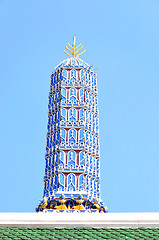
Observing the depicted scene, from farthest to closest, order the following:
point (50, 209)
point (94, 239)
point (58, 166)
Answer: point (58, 166) < point (50, 209) < point (94, 239)

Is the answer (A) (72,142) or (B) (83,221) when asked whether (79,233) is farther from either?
(A) (72,142)

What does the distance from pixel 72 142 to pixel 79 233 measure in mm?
15875

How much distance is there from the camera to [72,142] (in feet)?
79.5

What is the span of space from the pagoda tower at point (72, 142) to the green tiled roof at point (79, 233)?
13.2 m

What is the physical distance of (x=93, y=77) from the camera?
28.3 m

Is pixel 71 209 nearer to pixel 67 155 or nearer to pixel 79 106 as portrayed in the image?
pixel 67 155

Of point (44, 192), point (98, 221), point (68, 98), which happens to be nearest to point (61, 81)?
point (68, 98)

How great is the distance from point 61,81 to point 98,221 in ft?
61.9

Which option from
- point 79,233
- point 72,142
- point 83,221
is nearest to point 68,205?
point 72,142

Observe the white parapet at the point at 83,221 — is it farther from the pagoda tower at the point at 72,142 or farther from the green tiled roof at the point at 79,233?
the pagoda tower at the point at 72,142

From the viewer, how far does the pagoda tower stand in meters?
22.3

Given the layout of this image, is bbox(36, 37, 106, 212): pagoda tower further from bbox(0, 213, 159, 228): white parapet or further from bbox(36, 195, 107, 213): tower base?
bbox(0, 213, 159, 228): white parapet

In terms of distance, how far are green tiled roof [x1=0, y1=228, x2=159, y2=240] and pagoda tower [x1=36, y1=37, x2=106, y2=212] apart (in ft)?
43.3

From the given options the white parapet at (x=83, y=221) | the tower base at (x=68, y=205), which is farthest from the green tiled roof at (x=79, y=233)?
the tower base at (x=68, y=205)
